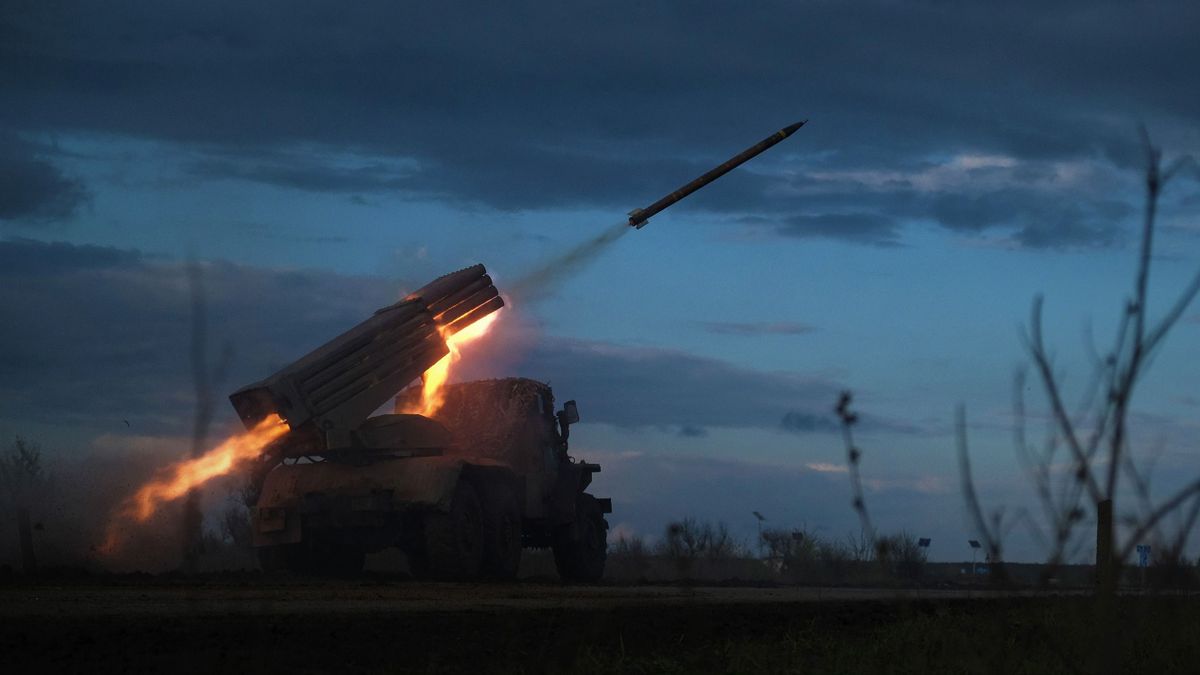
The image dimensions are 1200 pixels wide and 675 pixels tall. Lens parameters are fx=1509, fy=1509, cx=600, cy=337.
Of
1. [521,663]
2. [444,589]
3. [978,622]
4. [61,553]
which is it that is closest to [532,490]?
[444,589]

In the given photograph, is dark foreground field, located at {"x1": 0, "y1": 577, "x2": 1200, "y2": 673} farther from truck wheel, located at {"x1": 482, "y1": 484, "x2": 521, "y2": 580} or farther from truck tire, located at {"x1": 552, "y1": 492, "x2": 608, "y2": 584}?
truck tire, located at {"x1": 552, "y1": 492, "x2": 608, "y2": 584}

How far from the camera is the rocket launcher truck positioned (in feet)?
77.6

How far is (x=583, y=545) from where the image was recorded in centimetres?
2880

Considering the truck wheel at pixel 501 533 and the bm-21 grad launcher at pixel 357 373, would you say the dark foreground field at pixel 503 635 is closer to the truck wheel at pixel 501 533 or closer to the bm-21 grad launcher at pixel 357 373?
the bm-21 grad launcher at pixel 357 373

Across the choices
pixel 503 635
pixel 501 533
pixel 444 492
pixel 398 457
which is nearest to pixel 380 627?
pixel 503 635

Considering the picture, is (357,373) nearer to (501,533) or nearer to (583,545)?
(501,533)

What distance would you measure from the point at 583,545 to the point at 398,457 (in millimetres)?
5318

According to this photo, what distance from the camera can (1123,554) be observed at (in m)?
4.45

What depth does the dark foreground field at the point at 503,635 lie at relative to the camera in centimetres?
1102

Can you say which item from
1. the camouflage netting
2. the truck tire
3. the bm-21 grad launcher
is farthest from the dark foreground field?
the truck tire

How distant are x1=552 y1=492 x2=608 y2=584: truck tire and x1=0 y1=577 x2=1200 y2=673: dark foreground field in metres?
8.84

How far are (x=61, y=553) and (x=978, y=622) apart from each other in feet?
49.2

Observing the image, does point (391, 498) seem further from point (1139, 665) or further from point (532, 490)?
point (1139, 665)

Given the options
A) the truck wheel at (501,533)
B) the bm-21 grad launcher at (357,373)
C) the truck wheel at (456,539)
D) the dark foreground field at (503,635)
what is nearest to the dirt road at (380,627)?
the dark foreground field at (503,635)
